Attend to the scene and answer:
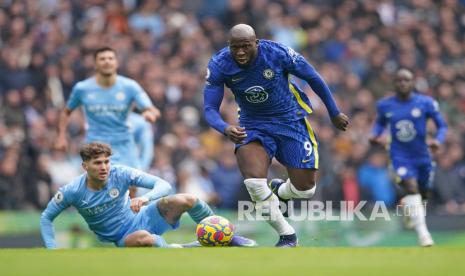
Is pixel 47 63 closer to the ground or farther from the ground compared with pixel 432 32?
closer to the ground

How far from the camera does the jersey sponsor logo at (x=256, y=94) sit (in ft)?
→ 37.2

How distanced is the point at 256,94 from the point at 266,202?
115 cm

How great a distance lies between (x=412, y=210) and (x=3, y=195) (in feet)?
22.2

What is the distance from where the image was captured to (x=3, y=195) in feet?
57.7

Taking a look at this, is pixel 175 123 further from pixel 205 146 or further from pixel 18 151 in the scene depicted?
pixel 18 151

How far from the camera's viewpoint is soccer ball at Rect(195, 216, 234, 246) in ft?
36.8

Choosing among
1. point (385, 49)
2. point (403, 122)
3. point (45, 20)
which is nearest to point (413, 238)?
point (403, 122)

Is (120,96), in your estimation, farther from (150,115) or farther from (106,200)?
(106,200)

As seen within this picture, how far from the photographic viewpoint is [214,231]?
1122cm

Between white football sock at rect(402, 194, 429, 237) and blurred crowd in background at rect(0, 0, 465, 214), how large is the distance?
3.87m

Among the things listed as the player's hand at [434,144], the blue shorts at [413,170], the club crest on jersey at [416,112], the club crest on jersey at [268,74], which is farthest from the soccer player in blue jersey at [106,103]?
the player's hand at [434,144]

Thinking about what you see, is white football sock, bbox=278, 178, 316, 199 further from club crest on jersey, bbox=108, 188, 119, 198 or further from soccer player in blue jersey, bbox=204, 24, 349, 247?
club crest on jersey, bbox=108, 188, 119, 198

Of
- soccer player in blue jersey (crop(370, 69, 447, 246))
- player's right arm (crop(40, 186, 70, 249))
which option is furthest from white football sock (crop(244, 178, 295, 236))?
soccer player in blue jersey (crop(370, 69, 447, 246))

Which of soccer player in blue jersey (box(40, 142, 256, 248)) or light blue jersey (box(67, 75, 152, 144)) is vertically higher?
light blue jersey (box(67, 75, 152, 144))
